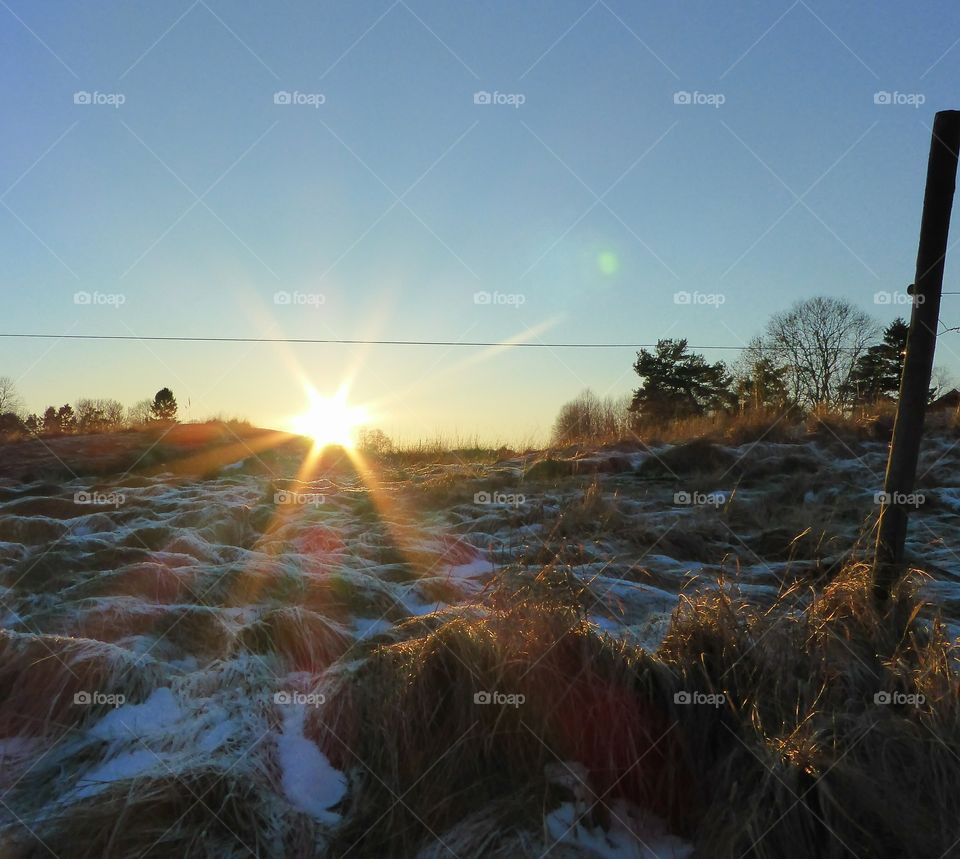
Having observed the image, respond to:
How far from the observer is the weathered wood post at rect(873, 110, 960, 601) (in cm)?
390

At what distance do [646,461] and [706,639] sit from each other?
8.40m

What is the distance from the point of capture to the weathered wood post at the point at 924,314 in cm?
390

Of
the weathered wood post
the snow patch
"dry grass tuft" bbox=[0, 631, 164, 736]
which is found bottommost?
the snow patch

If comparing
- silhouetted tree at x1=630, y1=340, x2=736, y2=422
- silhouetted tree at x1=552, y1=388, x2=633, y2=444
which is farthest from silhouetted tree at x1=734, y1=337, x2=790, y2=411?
silhouetted tree at x1=630, y1=340, x2=736, y2=422

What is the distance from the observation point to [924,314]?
3.91 metres

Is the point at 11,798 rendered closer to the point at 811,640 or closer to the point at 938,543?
the point at 811,640

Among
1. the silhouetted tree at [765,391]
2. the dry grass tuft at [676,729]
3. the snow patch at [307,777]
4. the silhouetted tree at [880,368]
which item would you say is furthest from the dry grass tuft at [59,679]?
the silhouetted tree at [880,368]

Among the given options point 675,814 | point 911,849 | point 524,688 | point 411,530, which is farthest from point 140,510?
point 911,849

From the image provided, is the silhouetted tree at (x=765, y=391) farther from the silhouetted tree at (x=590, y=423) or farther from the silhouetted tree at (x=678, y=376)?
the silhouetted tree at (x=678, y=376)

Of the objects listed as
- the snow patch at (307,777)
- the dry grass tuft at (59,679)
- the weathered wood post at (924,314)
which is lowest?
the snow patch at (307,777)

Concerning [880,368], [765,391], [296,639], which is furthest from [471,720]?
[880,368]

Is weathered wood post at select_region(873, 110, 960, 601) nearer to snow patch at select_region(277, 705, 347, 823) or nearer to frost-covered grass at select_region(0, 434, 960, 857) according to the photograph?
frost-covered grass at select_region(0, 434, 960, 857)

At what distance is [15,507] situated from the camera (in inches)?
334

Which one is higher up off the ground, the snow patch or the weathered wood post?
the weathered wood post
